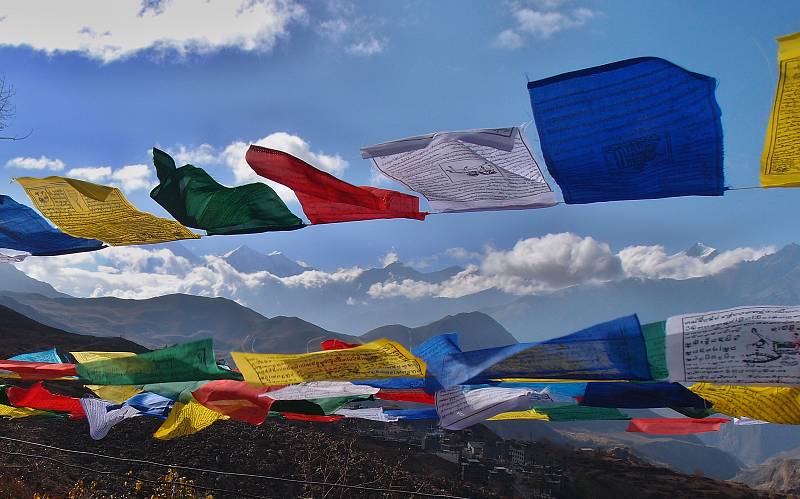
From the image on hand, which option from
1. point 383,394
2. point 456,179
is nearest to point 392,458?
point 383,394

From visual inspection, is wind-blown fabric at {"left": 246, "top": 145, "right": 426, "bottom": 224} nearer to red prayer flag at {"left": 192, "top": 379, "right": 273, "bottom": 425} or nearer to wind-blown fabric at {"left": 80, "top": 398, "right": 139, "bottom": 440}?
red prayer flag at {"left": 192, "top": 379, "right": 273, "bottom": 425}

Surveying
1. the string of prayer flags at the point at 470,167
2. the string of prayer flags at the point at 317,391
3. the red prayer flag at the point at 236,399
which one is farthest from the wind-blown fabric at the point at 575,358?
the red prayer flag at the point at 236,399

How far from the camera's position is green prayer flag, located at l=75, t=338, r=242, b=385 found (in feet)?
16.3

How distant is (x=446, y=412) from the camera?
4312 mm

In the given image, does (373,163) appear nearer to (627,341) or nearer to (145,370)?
(627,341)

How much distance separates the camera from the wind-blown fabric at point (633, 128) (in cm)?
306

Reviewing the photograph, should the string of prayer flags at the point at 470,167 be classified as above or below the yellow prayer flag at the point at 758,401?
above

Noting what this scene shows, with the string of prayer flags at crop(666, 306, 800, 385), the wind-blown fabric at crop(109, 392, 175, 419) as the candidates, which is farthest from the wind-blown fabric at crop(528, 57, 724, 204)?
the wind-blown fabric at crop(109, 392, 175, 419)

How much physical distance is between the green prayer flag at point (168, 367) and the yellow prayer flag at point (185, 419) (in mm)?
832

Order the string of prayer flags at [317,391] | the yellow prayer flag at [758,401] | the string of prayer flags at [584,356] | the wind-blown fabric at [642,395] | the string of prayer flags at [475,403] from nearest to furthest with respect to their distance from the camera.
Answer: the string of prayer flags at [584,356] → the yellow prayer flag at [758,401] → the string of prayer flags at [475,403] → the wind-blown fabric at [642,395] → the string of prayer flags at [317,391]

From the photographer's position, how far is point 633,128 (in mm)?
3268

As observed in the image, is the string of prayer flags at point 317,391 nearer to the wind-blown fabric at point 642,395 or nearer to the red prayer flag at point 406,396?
the red prayer flag at point 406,396

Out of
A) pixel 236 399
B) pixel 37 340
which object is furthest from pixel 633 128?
pixel 37 340

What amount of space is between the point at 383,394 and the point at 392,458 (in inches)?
1037
